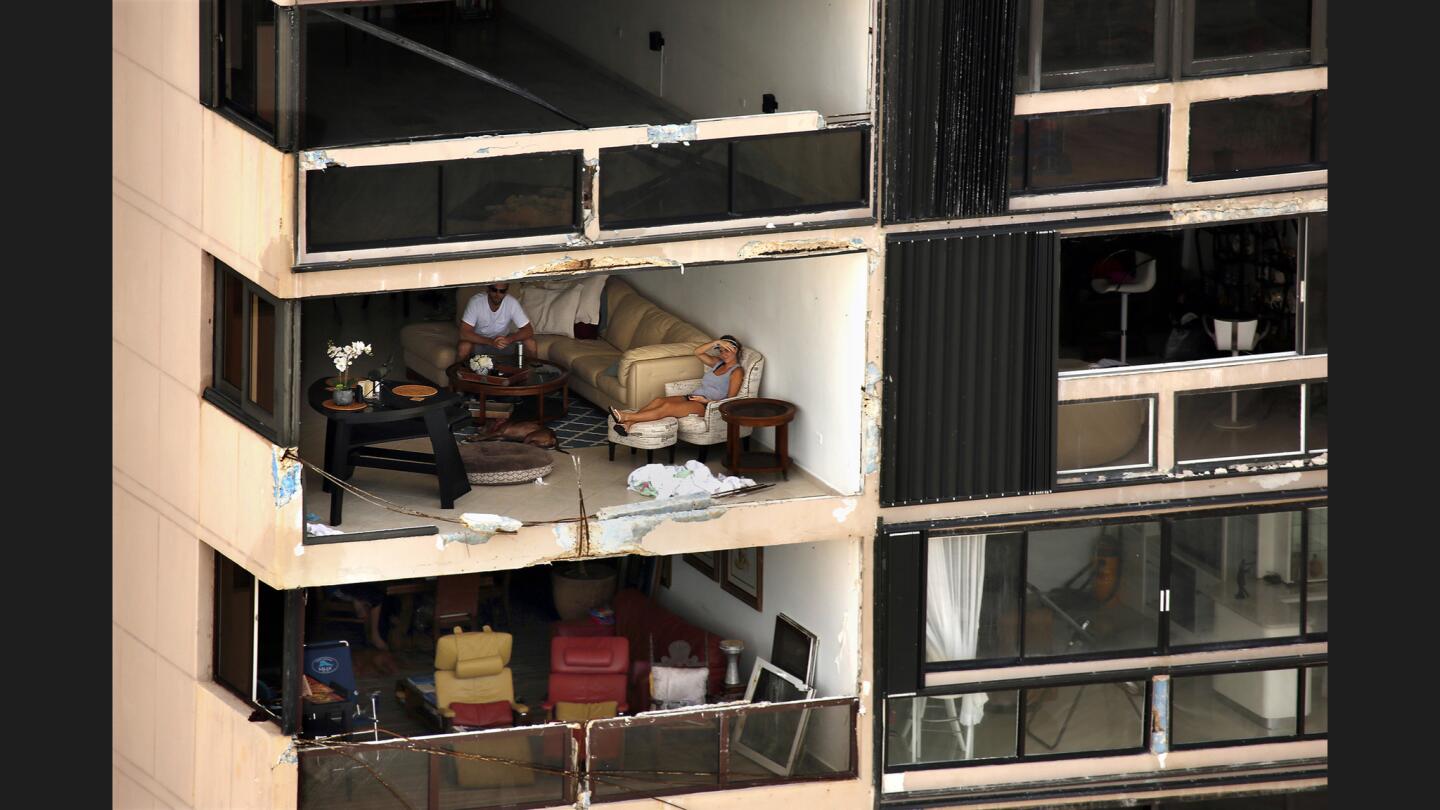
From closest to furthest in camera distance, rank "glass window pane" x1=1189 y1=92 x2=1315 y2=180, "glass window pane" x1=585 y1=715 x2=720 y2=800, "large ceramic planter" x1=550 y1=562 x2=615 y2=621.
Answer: "glass window pane" x1=585 y1=715 x2=720 y2=800 < "glass window pane" x1=1189 y1=92 x2=1315 y2=180 < "large ceramic planter" x1=550 y1=562 x2=615 y2=621

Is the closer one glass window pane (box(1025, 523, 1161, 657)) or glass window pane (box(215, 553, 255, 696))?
glass window pane (box(215, 553, 255, 696))

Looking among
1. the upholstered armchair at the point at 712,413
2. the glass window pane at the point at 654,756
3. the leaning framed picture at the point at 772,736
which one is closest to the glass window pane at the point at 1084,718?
the leaning framed picture at the point at 772,736

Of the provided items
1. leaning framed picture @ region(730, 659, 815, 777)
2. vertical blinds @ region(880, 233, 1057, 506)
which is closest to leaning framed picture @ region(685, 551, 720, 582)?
leaning framed picture @ region(730, 659, 815, 777)

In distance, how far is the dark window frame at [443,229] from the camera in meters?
27.0

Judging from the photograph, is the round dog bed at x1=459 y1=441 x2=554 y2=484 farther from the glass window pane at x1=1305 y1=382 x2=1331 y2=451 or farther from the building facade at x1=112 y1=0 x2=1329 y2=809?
the glass window pane at x1=1305 y1=382 x2=1331 y2=451

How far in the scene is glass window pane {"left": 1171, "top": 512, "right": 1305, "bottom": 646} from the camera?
3009 centimetres

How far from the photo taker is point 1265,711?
1203 inches

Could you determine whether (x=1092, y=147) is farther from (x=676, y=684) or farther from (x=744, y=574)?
(x=676, y=684)

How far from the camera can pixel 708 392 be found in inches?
1201

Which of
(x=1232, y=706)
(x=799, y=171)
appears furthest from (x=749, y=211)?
(x=1232, y=706)

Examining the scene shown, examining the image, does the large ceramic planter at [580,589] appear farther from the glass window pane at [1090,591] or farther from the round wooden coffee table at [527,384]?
the glass window pane at [1090,591]

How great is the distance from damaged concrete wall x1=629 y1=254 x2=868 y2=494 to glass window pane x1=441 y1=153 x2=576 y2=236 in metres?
2.54

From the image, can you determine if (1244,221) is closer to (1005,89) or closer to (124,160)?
(1005,89)

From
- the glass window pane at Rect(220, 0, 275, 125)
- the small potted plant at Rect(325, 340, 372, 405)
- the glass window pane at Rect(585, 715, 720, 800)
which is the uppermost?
the glass window pane at Rect(220, 0, 275, 125)
